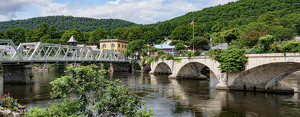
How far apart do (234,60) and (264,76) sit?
461 cm

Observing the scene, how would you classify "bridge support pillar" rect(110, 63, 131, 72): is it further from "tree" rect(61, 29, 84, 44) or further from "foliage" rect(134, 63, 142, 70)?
"tree" rect(61, 29, 84, 44)

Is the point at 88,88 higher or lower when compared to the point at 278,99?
higher

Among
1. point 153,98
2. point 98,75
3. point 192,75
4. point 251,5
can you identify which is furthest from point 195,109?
point 251,5

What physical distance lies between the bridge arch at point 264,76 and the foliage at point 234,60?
125 centimetres

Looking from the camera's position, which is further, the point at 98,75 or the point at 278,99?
the point at 278,99

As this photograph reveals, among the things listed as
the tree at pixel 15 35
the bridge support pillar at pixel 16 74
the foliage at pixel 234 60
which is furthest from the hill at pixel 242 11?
the bridge support pillar at pixel 16 74

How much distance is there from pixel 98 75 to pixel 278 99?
2407cm

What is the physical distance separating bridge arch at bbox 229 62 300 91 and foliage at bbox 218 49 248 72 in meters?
1.25

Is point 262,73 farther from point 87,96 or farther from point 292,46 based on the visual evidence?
point 87,96

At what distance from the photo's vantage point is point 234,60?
30.1 metres

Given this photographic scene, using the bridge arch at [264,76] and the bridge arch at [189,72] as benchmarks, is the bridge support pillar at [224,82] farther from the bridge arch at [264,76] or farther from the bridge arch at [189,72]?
the bridge arch at [189,72]

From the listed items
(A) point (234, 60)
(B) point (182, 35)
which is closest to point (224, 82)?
(A) point (234, 60)

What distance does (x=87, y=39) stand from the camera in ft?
436

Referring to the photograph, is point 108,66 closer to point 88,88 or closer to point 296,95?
point 296,95
